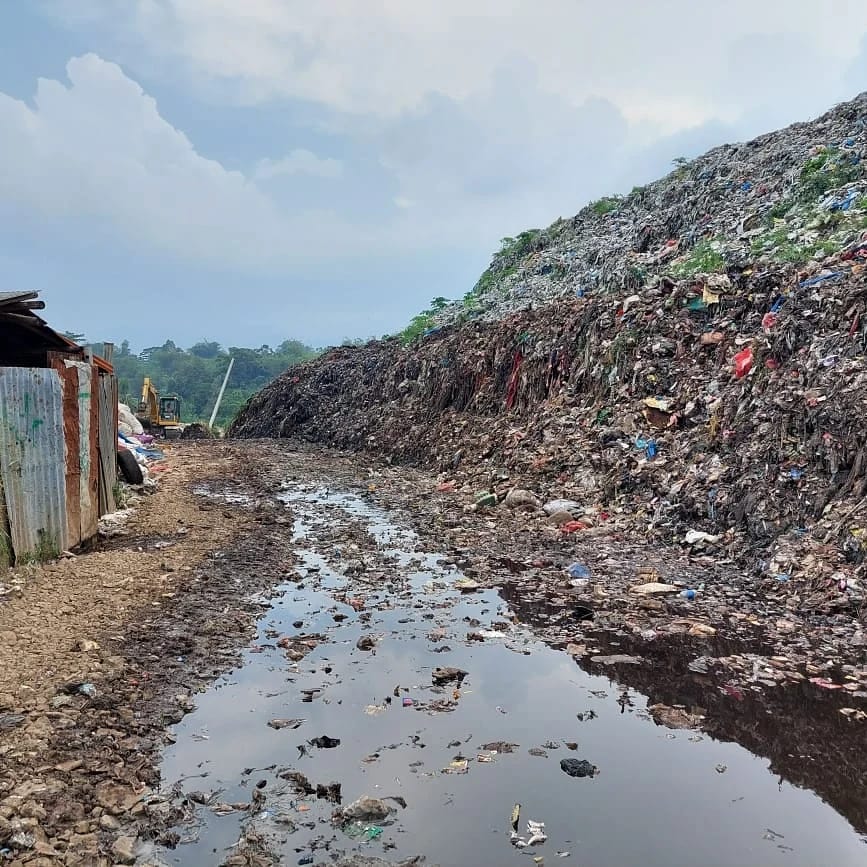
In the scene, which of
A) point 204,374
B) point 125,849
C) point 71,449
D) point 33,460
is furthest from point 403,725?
point 204,374

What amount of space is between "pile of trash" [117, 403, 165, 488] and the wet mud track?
487 centimetres

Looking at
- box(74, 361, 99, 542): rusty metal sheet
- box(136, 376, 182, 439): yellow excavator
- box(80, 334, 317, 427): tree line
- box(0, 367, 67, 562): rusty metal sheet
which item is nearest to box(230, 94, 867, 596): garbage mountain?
box(74, 361, 99, 542): rusty metal sheet

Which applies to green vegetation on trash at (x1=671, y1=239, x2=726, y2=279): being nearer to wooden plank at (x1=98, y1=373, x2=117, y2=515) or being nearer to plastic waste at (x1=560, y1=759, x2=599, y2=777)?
plastic waste at (x1=560, y1=759, x2=599, y2=777)

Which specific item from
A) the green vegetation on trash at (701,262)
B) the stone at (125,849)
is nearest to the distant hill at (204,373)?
the green vegetation on trash at (701,262)

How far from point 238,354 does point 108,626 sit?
48.4 m

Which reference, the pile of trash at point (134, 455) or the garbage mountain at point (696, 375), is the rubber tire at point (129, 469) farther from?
the garbage mountain at point (696, 375)

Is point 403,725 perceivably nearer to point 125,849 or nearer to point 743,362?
point 125,849

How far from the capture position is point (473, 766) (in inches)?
114

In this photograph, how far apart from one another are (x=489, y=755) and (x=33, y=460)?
4199 mm

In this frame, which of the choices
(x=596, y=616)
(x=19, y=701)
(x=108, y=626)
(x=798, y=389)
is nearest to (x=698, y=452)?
(x=798, y=389)

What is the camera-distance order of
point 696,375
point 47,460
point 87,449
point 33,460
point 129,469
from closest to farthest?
point 33,460, point 47,460, point 87,449, point 696,375, point 129,469

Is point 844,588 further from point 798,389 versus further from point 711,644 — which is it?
point 798,389

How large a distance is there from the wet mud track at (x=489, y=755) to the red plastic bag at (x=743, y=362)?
416 centimetres

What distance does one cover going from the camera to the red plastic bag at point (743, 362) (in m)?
7.30
